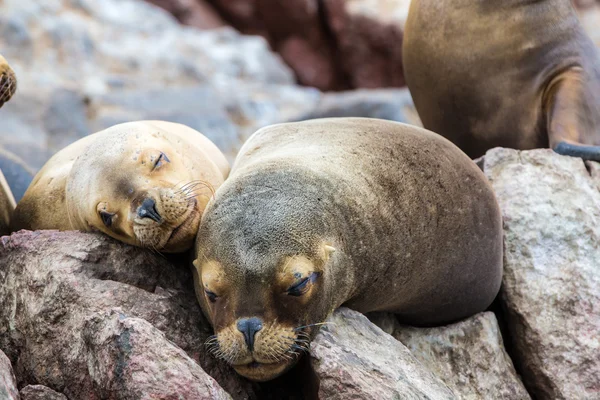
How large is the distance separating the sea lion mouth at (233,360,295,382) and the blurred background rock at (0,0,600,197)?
676cm

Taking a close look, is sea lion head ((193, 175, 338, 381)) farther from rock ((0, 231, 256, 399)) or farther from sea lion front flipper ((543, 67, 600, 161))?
sea lion front flipper ((543, 67, 600, 161))

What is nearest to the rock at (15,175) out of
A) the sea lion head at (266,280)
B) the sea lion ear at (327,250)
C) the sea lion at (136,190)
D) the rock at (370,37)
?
the sea lion at (136,190)

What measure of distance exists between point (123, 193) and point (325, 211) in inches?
37.1

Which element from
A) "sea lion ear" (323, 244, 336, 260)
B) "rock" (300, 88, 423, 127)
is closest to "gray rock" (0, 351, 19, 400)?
"sea lion ear" (323, 244, 336, 260)

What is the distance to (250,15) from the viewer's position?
18406 mm

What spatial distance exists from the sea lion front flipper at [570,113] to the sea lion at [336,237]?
3.69 ft

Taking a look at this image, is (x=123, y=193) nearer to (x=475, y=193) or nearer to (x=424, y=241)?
(x=424, y=241)

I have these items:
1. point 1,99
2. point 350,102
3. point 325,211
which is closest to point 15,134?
point 350,102

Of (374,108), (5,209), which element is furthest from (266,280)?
(374,108)

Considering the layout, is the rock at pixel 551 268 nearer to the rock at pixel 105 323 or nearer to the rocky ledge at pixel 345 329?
the rocky ledge at pixel 345 329

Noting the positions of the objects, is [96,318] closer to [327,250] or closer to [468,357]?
[327,250]

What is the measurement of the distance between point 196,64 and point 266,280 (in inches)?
465

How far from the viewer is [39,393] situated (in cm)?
316

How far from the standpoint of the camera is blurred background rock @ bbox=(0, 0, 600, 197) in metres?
11.9
